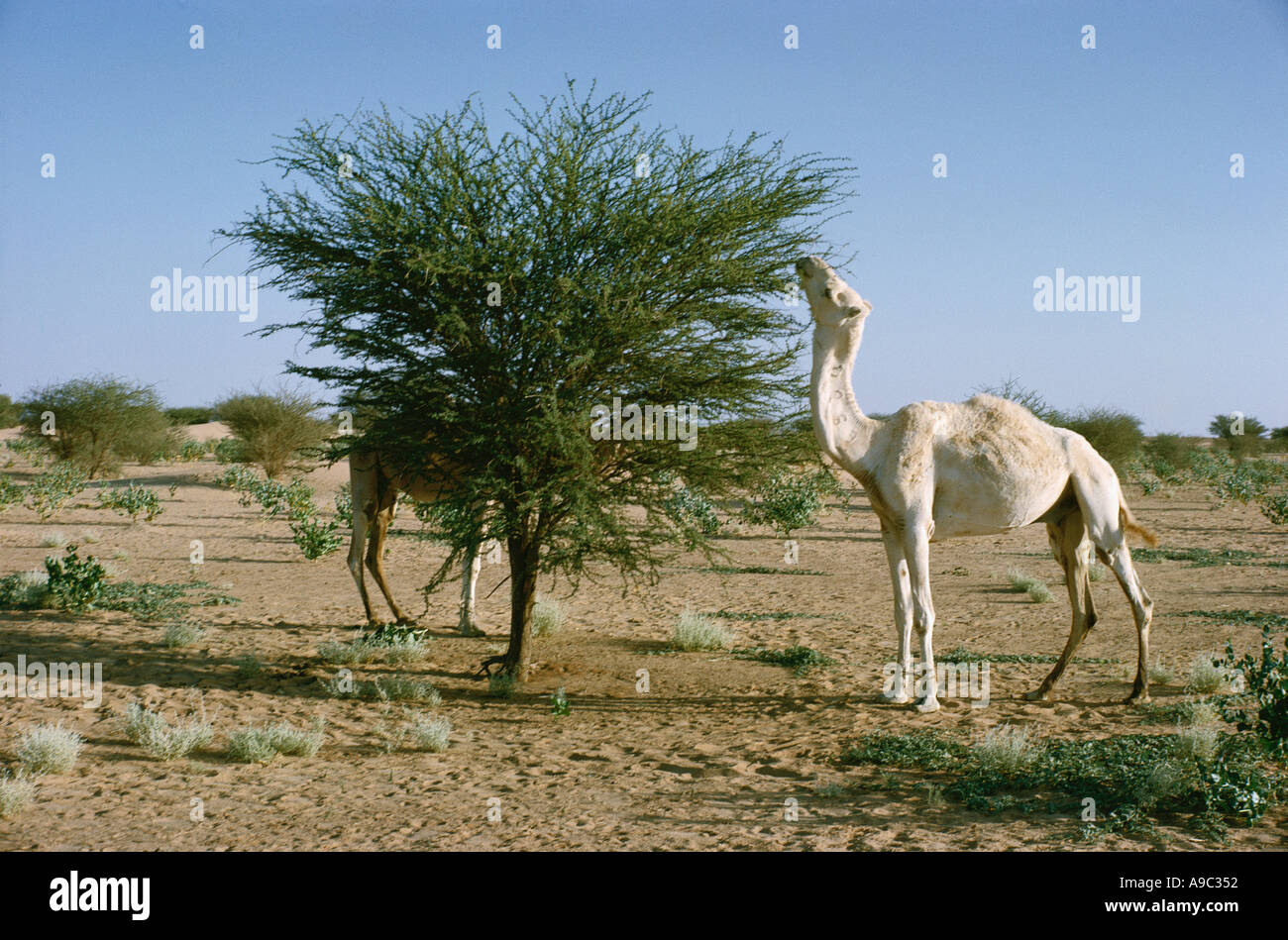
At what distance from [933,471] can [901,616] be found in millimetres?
1324

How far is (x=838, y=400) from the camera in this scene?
8.48 meters

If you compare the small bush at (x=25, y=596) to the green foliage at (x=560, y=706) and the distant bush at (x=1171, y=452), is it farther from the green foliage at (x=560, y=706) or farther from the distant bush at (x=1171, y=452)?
the distant bush at (x=1171, y=452)

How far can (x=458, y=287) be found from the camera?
870 centimetres

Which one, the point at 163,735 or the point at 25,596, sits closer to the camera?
the point at 163,735

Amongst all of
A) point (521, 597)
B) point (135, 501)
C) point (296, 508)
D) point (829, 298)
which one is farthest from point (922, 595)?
point (135, 501)

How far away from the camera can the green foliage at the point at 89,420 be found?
34.9 m

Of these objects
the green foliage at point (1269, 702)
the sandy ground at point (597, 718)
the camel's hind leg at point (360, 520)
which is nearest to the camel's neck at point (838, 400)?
Result: the sandy ground at point (597, 718)

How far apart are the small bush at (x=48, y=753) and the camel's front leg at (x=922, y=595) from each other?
669 centimetres

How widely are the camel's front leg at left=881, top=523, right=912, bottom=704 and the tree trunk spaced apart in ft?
11.2

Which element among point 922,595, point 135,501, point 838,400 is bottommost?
point 922,595

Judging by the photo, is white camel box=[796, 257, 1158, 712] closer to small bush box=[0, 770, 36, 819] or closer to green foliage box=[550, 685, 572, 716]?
green foliage box=[550, 685, 572, 716]

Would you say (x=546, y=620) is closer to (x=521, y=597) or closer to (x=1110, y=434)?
(x=521, y=597)

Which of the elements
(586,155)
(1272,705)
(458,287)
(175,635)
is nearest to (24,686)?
(175,635)
